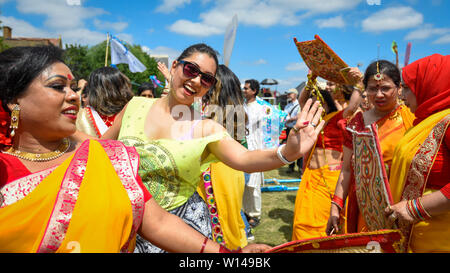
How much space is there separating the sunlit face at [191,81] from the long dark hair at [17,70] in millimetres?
790

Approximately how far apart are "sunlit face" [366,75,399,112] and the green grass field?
2382 mm

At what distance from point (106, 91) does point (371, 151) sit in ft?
8.50

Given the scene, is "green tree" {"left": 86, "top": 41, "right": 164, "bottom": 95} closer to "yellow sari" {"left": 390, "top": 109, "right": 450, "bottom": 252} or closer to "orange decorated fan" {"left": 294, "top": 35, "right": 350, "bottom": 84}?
"orange decorated fan" {"left": 294, "top": 35, "right": 350, "bottom": 84}

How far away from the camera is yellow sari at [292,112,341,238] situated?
3.06 metres

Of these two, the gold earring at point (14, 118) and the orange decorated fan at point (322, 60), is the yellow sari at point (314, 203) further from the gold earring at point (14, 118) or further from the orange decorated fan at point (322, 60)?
the gold earring at point (14, 118)

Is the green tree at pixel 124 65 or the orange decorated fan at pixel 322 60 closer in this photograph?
the orange decorated fan at pixel 322 60

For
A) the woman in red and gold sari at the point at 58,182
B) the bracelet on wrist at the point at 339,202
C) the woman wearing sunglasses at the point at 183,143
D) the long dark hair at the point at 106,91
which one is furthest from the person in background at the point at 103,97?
the bracelet on wrist at the point at 339,202

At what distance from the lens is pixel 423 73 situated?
68.4 inches

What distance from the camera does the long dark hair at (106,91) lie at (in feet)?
9.77

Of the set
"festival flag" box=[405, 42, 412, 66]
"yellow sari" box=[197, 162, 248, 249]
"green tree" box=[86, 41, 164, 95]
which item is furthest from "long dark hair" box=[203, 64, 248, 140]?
"green tree" box=[86, 41, 164, 95]
